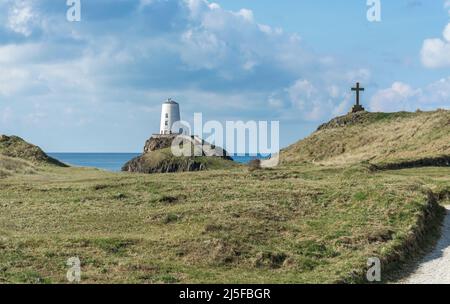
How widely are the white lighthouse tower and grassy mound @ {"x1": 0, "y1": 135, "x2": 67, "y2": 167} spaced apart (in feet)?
148

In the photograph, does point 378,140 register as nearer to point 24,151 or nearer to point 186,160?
point 186,160

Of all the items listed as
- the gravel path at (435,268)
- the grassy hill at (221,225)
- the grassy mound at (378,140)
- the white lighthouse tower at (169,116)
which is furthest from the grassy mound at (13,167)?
the white lighthouse tower at (169,116)

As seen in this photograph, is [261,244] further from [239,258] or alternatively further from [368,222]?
[368,222]

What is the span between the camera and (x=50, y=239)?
2983cm

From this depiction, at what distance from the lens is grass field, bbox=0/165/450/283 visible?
995 inches

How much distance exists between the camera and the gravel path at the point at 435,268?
2511 cm

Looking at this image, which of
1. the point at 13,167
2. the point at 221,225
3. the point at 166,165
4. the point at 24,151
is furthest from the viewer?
the point at 166,165

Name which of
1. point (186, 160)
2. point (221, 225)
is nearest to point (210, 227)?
point (221, 225)

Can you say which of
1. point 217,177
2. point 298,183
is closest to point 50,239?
point 298,183

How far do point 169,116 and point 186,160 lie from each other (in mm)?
44748

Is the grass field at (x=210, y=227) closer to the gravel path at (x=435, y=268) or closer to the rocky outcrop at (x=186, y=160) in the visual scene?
the gravel path at (x=435, y=268)

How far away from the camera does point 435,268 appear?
27.1 meters

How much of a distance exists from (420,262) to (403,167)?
35.2m

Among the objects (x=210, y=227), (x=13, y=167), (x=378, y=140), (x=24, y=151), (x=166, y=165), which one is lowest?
(x=210, y=227)
